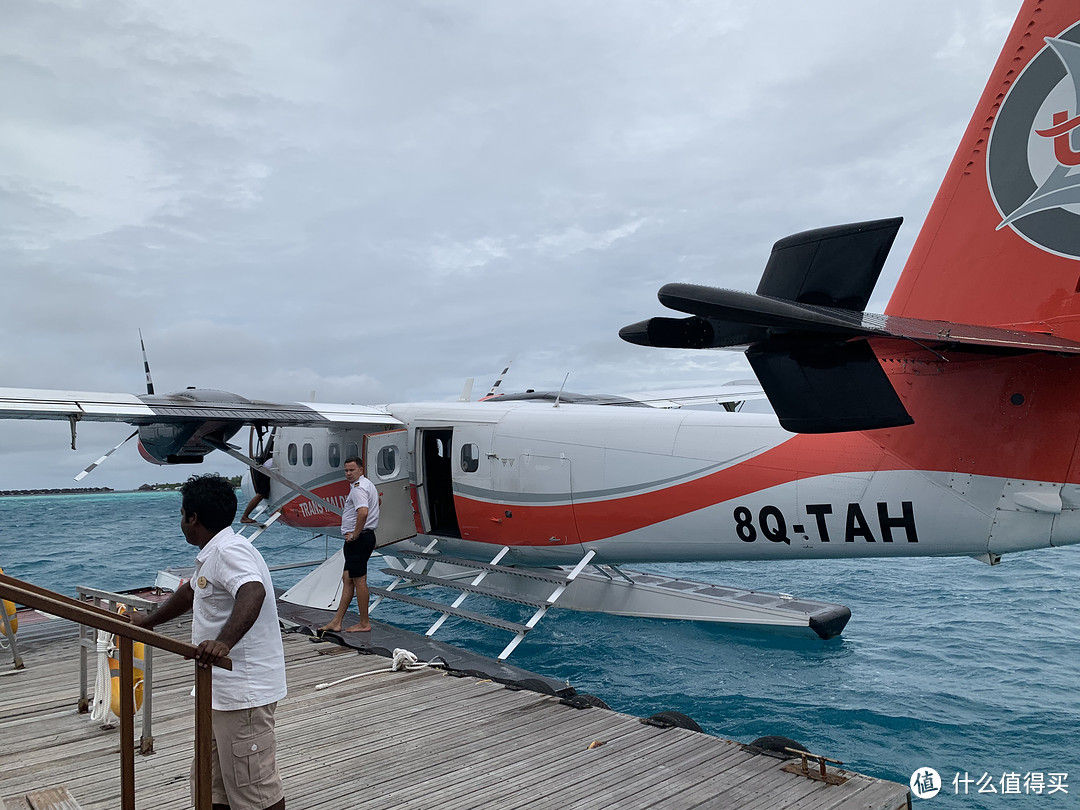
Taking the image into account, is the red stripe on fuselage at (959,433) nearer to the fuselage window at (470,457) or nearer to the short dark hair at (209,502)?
the fuselage window at (470,457)

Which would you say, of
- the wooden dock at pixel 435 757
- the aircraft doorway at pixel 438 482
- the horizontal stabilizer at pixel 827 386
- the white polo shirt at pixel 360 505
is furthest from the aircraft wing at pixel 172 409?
the horizontal stabilizer at pixel 827 386

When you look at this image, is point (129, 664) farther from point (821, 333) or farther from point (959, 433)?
point (959, 433)

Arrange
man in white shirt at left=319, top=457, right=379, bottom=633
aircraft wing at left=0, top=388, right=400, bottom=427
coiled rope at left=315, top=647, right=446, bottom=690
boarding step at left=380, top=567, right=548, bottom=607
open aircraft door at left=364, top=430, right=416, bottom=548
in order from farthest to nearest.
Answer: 1. open aircraft door at left=364, top=430, right=416, bottom=548
2. boarding step at left=380, top=567, right=548, bottom=607
3. man in white shirt at left=319, top=457, right=379, bottom=633
4. aircraft wing at left=0, top=388, right=400, bottom=427
5. coiled rope at left=315, top=647, right=446, bottom=690

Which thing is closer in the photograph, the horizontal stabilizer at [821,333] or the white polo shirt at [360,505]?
the horizontal stabilizer at [821,333]

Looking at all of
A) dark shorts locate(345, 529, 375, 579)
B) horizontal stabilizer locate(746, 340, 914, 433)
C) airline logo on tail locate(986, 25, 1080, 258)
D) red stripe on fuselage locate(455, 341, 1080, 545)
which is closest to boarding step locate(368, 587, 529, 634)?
dark shorts locate(345, 529, 375, 579)

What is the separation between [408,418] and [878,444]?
7.38 metres

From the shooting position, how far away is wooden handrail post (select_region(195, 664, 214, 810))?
10.3 ft

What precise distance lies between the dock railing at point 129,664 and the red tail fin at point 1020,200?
586 cm

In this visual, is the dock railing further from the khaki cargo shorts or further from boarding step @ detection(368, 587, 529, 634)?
boarding step @ detection(368, 587, 529, 634)

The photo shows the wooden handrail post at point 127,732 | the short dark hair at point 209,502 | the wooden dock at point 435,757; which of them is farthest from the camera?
the wooden dock at point 435,757

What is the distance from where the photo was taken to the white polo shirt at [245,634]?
336 centimetres

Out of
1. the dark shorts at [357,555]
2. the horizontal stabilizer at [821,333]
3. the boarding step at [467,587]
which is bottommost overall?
the boarding step at [467,587]

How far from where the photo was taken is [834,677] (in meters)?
8.66

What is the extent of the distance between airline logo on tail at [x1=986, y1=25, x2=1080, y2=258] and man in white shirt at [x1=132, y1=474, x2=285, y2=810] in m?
5.83
